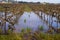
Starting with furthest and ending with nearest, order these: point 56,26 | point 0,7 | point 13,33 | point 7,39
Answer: point 0,7 → point 56,26 → point 13,33 → point 7,39

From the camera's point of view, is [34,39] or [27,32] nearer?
[34,39]

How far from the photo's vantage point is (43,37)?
12.0ft

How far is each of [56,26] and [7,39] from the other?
5.83 ft

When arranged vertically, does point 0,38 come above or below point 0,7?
below

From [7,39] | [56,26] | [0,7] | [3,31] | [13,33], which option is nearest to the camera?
[7,39]

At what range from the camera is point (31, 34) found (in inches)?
148

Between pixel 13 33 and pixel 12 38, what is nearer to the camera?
pixel 12 38

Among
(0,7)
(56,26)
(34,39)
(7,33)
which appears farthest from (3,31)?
(0,7)

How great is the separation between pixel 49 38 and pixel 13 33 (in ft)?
2.35

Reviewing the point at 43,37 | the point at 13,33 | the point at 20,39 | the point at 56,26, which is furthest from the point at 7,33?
the point at 56,26

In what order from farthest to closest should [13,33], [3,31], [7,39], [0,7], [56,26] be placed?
1. [0,7]
2. [56,26]
3. [3,31]
4. [13,33]
5. [7,39]

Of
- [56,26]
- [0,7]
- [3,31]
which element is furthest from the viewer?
[0,7]

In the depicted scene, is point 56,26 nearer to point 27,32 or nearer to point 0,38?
point 27,32

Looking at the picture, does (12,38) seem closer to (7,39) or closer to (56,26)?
(7,39)
